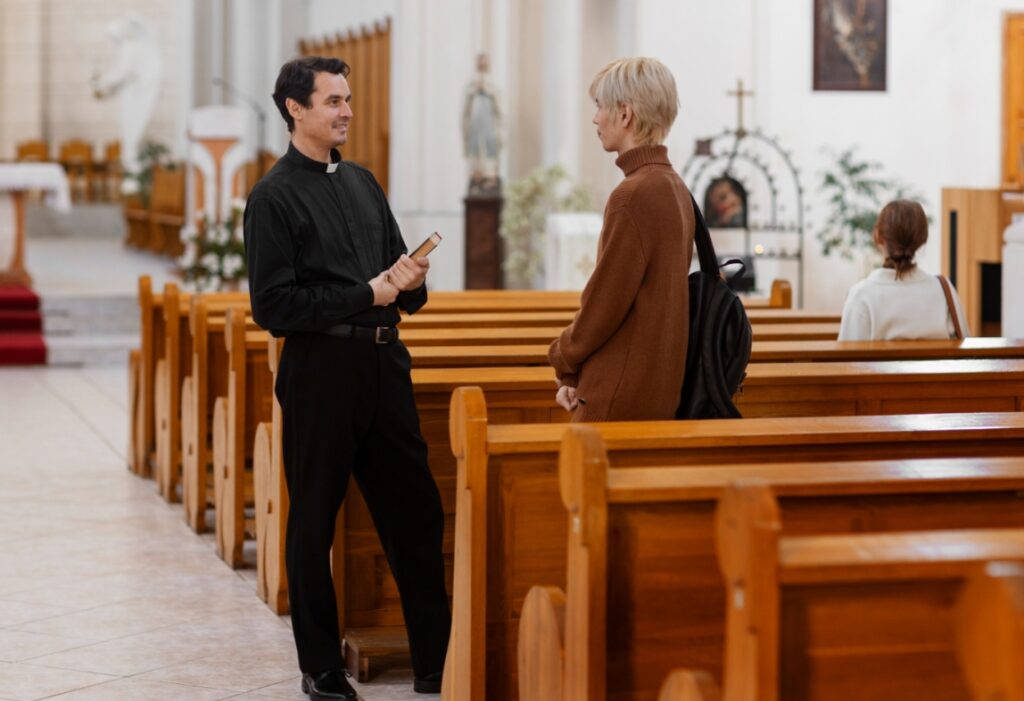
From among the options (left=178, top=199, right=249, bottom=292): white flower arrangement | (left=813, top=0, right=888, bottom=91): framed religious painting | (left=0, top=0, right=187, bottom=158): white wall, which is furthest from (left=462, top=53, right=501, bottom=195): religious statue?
(left=0, top=0, right=187, bottom=158): white wall

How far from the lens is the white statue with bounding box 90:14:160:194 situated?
19.9 metres

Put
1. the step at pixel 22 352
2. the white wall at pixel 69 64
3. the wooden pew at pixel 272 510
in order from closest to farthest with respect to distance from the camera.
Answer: the wooden pew at pixel 272 510 → the step at pixel 22 352 → the white wall at pixel 69 64

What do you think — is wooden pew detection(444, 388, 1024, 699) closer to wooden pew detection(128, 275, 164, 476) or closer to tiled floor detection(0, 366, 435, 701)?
tiled floor detection(0, 366, 435, 701)

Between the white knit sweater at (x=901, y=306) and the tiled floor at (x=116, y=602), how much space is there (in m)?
1.91

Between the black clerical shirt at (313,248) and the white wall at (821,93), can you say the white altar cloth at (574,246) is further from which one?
the black clerical shirt at (313,248)

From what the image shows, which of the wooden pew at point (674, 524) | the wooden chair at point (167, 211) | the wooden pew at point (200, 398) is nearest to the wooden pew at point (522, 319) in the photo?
the wooden pew at point (200, 398)

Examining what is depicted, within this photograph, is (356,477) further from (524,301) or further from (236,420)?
(524,301)

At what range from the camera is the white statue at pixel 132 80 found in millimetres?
19891

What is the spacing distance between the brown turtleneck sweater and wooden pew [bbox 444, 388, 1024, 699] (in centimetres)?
11

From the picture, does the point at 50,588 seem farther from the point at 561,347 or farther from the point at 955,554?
the point at 955,554

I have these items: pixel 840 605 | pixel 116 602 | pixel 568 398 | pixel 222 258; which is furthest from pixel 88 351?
pixel 840 605

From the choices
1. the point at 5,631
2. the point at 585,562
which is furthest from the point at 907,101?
the point at 585,562

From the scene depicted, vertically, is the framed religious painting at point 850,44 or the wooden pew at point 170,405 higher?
the framed religious painting at point 850,44

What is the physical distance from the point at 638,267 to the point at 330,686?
4.23 feet
